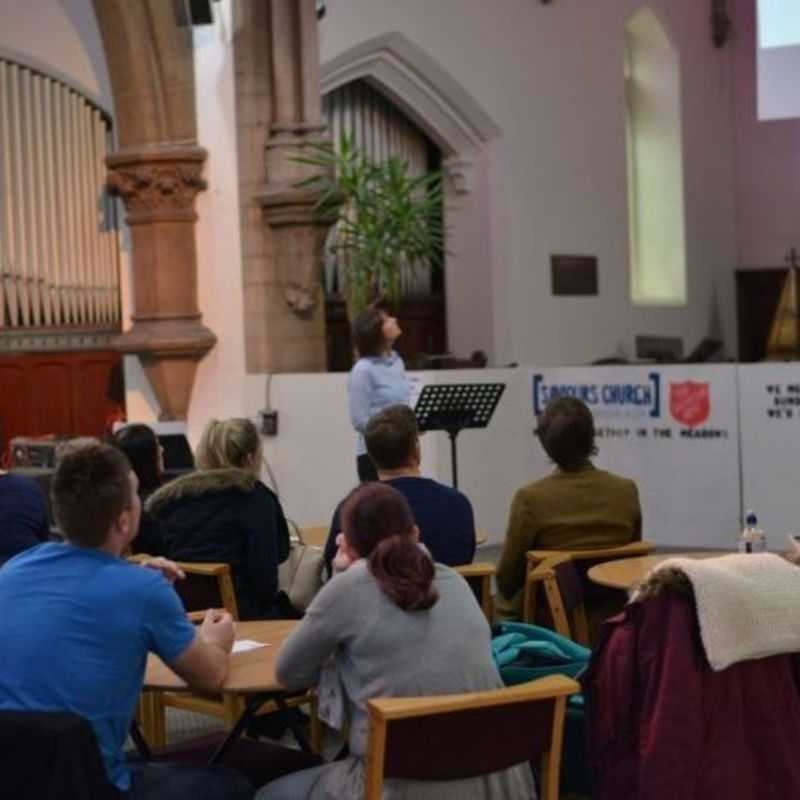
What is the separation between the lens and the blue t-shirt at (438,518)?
5.15 meters

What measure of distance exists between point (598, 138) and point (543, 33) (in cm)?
124

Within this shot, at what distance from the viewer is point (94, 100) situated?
12016 millimetres

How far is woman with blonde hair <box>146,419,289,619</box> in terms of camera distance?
5367 mm

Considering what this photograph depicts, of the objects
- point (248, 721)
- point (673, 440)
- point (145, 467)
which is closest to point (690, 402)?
point (673, 440)

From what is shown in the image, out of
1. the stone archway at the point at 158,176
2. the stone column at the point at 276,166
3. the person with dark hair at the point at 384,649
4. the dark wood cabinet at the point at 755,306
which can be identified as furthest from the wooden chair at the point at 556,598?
the dark wood cabinet at the point at 755,306

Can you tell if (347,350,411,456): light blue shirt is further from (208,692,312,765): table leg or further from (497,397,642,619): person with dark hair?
(208,692,312,765): table leg

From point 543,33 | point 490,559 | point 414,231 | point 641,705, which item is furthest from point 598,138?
point 641,705

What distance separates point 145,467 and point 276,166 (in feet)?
17.1

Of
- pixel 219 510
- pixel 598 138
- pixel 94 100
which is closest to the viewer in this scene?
pixel 219 510

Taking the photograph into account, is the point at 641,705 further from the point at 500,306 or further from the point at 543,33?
the point at 543,33

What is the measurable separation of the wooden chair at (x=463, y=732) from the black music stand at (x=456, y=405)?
5213 millimetres

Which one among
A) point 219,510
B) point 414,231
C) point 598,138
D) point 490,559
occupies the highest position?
point 598,138

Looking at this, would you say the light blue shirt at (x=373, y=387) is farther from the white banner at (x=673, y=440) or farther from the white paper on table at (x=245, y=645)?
the white paper on table at (x=245, y=645)

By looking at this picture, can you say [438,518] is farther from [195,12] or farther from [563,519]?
[195,12]
